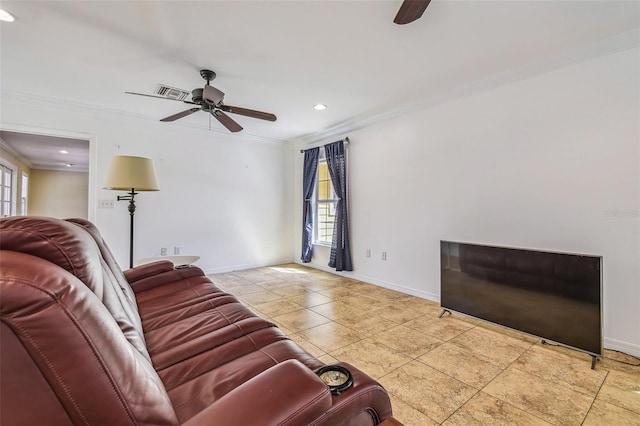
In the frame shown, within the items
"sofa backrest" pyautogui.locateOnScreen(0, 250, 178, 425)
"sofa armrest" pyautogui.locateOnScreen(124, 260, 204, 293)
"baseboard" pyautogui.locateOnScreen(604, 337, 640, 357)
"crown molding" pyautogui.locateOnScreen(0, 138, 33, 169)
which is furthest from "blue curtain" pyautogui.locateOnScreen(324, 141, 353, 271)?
"crown molding" pyautogui.locateOnScreen(0, 138, 33, 169)

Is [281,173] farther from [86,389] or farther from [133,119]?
[86,389]

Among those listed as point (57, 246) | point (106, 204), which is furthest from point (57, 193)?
point (57, 246)

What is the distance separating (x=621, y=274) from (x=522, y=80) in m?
1.83

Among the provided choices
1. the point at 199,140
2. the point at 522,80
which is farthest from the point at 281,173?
the point at 522,80

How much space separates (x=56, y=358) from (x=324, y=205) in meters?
4.63

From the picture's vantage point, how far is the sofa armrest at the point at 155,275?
2.05 metres

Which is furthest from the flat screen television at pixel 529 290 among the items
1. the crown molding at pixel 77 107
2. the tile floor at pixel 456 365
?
the crown molding at pixel 77 107

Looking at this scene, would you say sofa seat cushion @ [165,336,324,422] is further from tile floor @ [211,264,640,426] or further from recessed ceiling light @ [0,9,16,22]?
recessed ceiling light @ [0,9,16,22]

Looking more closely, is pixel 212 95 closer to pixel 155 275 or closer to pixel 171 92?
pixel 171 92

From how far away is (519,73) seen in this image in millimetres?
2650

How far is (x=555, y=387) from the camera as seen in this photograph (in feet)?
5.90

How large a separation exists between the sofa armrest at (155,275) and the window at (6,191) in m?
5.25

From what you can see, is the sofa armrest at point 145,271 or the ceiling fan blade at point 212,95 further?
the ceiling fan blade at point 212,95

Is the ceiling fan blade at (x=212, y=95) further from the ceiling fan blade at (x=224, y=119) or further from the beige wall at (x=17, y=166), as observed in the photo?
the beige wall at (x=17, y=166)
